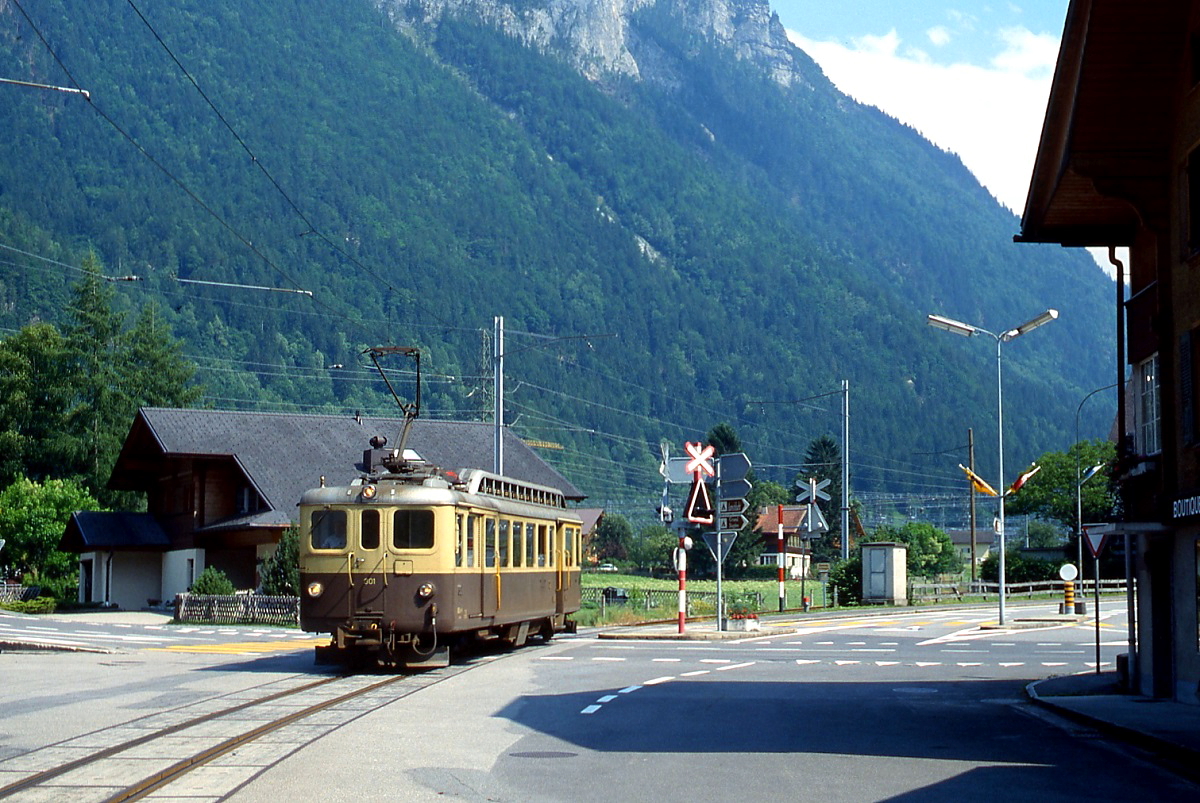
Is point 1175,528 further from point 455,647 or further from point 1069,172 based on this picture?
point 455,647

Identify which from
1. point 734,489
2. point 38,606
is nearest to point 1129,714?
point 734,489

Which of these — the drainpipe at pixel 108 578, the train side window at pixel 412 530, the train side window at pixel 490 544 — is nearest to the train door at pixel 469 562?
the train side window at pixel 490 544

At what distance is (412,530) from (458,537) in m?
0.73

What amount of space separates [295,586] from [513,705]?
1083 inches

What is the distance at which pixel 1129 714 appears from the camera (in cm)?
1652

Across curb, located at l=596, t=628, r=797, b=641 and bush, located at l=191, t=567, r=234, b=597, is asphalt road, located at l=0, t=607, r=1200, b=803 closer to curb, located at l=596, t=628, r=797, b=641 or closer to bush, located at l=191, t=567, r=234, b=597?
curb, located at l=596, t=628, r=797, b=641

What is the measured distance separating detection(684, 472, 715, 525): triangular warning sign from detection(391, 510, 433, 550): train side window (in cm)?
899

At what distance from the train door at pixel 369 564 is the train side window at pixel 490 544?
2153 mm

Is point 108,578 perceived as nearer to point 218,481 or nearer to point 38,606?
point 38,606

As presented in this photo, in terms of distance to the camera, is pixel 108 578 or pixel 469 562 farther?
pixel 108 578

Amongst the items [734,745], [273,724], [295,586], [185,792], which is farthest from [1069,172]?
[295,586]

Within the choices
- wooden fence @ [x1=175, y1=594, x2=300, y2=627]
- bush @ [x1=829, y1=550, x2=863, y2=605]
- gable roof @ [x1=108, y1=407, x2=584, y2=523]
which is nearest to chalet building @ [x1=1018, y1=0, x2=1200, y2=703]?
wooden fence @ [x1=175, y1=594, x2=300, y2=627]

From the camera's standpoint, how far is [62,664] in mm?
25141

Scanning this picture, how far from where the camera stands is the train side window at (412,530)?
2234cm
